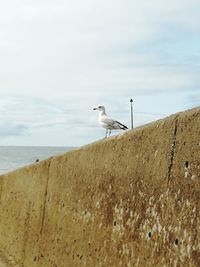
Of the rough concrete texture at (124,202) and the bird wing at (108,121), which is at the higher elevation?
the bird wing at (108,121)

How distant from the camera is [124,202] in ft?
13.5

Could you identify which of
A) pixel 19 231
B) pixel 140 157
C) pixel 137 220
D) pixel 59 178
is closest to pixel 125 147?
pixel 140 157

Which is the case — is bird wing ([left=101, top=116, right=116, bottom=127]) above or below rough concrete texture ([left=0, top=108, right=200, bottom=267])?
above

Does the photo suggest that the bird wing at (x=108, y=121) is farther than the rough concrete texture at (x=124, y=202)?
Yes

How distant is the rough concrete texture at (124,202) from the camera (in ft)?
10.9

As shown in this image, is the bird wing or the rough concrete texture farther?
the bird wing

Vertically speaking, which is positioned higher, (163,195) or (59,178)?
(59,178)

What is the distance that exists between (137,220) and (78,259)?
117 cm

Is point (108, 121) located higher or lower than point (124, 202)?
higher

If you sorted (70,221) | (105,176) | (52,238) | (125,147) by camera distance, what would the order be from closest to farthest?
(125,147) < (105,176) < (70,221) < (52,238)

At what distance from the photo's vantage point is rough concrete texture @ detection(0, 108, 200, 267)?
333 cm

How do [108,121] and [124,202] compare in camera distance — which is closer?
[124,202]

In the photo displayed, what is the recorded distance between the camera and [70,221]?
5.30 metres

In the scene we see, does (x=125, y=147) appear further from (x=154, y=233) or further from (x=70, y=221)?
(x=70, y=221)
